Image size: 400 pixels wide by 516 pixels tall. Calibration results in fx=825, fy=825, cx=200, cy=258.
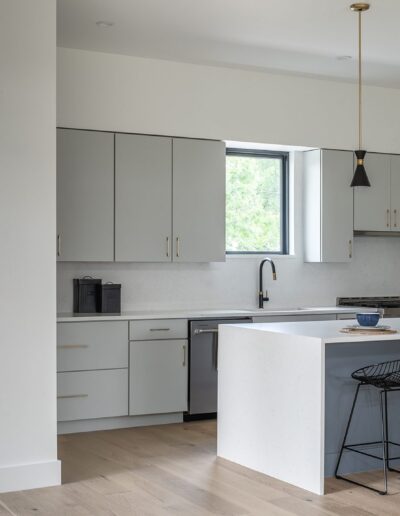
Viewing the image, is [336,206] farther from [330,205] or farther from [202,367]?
[202,367]

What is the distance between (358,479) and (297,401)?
62cm

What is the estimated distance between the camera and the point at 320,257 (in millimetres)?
6941

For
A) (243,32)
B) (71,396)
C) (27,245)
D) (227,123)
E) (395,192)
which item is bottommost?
(71,396)

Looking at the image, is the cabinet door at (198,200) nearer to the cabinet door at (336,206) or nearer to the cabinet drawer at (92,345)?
the cabinet drawer at (92,345)

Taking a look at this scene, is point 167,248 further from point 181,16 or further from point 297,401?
point 297,401

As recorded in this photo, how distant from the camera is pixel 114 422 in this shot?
19.5 ft

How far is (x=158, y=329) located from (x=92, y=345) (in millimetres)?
520

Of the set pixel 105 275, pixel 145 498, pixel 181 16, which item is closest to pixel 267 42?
pixel 181 16

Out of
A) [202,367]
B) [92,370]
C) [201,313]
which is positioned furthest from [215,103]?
[92,370]

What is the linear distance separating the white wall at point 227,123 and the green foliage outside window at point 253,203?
18 centimetres

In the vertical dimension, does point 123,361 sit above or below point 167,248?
below

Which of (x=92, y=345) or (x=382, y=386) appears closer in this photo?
(x=382, y=386)

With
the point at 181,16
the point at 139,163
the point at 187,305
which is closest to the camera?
the point at 181,16

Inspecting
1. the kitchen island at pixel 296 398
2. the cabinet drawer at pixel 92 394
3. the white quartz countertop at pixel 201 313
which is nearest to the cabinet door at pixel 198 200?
the white quartz countertop at pixel 201 313
